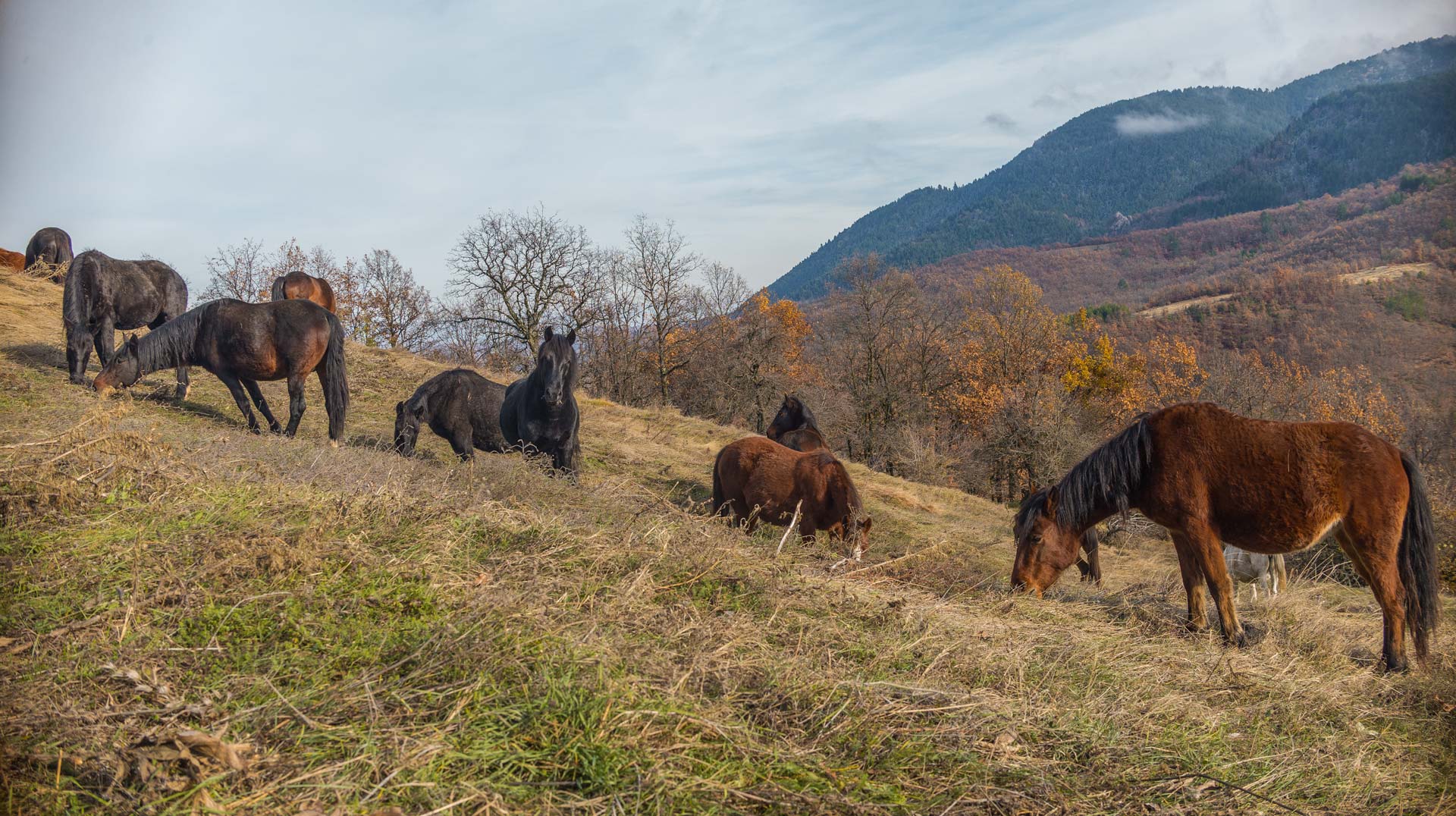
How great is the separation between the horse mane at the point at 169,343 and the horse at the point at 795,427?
9332 mm

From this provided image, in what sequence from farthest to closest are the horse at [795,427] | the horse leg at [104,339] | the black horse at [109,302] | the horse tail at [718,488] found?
the horse at [795,427] → the horse leg at [104,339] → the black horse at [109,302] → the horse tail at [718,488]

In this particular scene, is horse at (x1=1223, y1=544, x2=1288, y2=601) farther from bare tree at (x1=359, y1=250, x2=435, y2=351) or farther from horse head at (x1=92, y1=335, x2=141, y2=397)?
bare tree at (x1=359, y1=250, x2=435, y2=351)

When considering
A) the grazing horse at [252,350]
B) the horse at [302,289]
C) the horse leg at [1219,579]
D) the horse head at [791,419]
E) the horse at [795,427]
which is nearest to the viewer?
the horse leg at [1219,579]

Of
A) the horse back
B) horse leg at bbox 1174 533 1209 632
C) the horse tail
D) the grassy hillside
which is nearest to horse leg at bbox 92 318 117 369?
the grassy hillside

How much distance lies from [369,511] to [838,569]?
295cm

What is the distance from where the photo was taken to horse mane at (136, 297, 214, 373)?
37.4 feet

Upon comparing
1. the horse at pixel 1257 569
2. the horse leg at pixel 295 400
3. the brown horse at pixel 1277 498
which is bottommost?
the horse at pixel 1257 569

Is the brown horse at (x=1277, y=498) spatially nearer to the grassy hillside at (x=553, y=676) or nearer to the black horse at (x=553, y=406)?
the grassy hillside at (x=553, y=676)

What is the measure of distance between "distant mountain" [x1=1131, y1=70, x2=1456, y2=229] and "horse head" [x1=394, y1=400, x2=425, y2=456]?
154433 millimetres

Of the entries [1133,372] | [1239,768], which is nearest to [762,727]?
[1239,768]

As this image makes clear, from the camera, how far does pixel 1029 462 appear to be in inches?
1300

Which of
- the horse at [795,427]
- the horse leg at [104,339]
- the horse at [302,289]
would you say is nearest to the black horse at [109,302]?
the horse leg at [104,339]

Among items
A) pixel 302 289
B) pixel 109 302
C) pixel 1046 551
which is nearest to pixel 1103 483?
pixel 1046 551

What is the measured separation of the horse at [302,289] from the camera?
17297 millimetres
